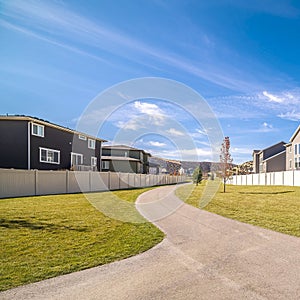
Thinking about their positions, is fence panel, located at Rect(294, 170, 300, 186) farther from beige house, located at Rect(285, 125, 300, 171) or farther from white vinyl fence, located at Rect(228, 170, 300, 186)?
beige house, located at Rect(285, 125, 300, 171)

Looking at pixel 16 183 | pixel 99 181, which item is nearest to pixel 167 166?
pixel 99 181

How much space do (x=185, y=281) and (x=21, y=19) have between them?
1146 cm

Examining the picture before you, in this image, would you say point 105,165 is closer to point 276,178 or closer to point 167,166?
point 167,166

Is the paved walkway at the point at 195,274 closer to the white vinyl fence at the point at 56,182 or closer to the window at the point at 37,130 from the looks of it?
the white vinyl fence at the point at 56,182

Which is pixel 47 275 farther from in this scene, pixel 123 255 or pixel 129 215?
pixel 129 215

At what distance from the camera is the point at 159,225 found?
8.55 meters

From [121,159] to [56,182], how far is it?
89.9 ft

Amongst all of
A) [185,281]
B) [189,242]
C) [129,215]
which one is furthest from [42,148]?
[185,281]

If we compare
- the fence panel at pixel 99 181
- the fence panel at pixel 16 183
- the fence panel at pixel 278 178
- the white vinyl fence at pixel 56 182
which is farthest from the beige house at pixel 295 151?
the fence panel at pixel 16 183

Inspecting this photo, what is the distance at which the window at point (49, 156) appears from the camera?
25.9 metres

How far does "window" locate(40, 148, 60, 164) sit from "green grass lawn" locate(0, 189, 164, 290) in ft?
56.8

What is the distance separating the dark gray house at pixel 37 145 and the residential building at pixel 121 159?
13106mm

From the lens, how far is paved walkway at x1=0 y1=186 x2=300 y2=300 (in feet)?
11.8

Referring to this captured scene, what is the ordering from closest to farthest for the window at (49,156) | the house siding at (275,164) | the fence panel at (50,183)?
the fence panel at (50,183) → the window at (49,156) → the house siding at (275,164)
